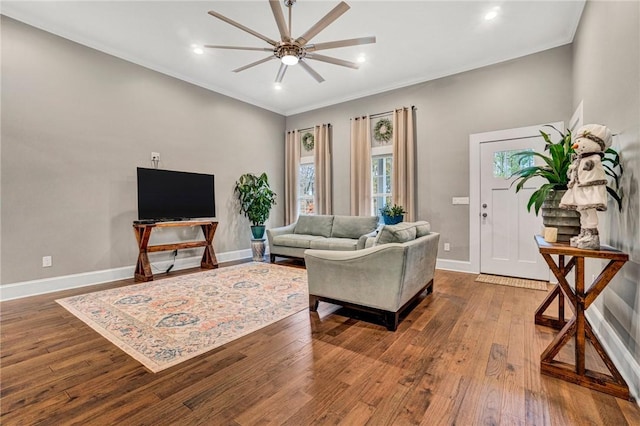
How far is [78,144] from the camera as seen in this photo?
3895 millimetres

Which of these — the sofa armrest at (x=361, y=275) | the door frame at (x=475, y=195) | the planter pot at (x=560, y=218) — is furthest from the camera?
the door frame at (x=475, y=195)

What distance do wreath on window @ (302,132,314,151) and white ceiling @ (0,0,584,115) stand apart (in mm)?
1619

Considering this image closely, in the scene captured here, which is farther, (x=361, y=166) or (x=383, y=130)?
(x=361, y=166)

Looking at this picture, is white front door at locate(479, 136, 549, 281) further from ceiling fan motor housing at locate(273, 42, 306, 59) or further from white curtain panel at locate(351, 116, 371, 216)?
ceiling fan motor housing at locate(273, 42, 306, 59)

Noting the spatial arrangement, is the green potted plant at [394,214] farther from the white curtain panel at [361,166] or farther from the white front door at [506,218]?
the white front door at [506,218]

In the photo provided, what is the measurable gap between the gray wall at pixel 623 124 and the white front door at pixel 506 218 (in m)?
1.57

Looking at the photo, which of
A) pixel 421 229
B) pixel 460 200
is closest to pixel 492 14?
pixel 460 200

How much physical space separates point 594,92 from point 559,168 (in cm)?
146

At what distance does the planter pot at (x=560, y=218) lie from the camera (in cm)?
194

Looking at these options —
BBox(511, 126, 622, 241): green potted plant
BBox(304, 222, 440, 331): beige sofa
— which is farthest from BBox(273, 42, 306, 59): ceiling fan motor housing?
BBox(511, 126, 622, 241): green potted plant

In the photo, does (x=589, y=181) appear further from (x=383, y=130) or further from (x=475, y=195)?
(x=383, y=130)

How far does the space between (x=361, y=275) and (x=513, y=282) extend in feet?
8.88

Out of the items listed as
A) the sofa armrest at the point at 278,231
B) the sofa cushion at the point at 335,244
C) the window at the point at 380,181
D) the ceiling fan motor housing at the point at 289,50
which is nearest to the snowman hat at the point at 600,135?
the ceiling fan motor housing at the point at 289,50

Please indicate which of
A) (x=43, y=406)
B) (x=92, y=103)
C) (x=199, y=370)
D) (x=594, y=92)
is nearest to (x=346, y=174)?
(x=594, y=92)
